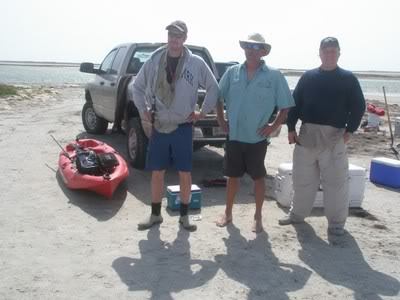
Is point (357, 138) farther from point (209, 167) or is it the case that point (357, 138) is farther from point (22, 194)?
point (22, 194)

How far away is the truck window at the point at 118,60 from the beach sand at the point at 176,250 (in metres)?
2.38

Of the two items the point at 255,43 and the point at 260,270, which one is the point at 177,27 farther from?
the point at 260,270

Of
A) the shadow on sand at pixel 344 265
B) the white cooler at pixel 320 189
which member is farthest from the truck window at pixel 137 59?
the shadow on sand at pixel 344 265

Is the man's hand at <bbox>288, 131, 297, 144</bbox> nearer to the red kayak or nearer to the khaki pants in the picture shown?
the khaki pants

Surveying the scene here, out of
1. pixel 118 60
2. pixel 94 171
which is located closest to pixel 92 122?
pixel 118 60

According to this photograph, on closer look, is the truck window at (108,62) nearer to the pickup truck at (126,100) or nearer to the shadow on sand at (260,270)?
the pickup truck at (126,100)

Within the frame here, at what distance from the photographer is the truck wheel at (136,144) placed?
7.34 meters

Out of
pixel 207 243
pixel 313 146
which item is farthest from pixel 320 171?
pixel 207 243

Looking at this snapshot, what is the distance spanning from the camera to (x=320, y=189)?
20.4 ft

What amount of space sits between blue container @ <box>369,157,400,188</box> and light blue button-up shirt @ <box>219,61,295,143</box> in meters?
3.20

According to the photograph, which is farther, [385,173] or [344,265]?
[385,173]

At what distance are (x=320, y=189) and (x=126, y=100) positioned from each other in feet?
11.2

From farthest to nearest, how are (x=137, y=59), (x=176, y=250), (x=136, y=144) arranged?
(x=137, y=59), (x=136, y=144), (x=176, y=250)

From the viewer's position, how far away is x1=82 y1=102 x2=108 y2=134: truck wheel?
11.0 m
